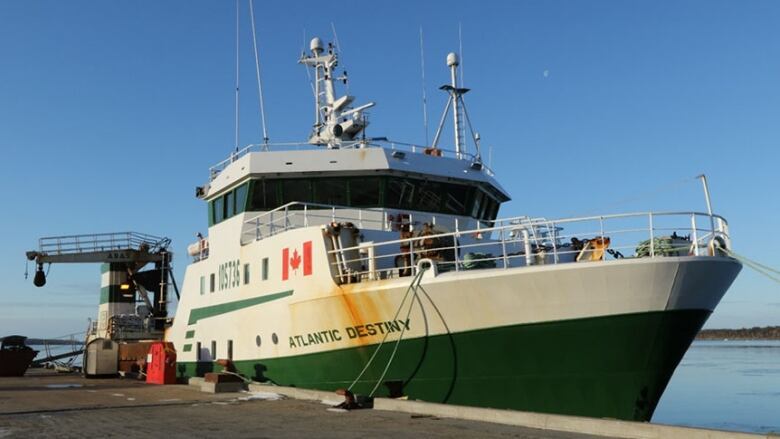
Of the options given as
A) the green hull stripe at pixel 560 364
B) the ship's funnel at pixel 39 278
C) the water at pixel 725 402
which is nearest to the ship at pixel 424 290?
the green hull stripe at pixel 560 364

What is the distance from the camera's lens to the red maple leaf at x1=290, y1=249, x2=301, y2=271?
14188 millimetres

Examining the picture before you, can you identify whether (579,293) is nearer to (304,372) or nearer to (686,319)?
(686,319)

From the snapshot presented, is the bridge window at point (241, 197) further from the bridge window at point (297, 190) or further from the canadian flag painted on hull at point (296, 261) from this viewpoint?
the canadian flag painted on hull at point (296, 261)

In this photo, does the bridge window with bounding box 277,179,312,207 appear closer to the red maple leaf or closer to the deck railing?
the deck railing

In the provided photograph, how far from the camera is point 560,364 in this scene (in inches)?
425

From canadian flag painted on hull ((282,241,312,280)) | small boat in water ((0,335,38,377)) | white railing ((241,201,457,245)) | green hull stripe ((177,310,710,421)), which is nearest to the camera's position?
green hull stripe ((177,310,710,421))

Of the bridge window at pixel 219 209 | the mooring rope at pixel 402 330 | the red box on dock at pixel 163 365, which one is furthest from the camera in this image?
the red box on dock at pixel 163 365

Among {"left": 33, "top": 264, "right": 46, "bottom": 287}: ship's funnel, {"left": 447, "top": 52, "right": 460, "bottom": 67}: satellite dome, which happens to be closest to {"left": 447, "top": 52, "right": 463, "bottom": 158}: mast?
{"left": 447, "top": 52, "right": 460, "bottom": 67}: satellite dome

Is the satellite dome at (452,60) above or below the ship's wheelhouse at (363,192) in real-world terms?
above

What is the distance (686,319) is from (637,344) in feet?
2.61

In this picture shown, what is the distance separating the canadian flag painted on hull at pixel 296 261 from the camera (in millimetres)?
13891

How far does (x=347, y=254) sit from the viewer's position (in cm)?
1369

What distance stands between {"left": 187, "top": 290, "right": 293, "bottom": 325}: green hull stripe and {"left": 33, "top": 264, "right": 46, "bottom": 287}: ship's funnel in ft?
50.9

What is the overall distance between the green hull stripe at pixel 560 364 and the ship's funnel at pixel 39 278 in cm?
2437
